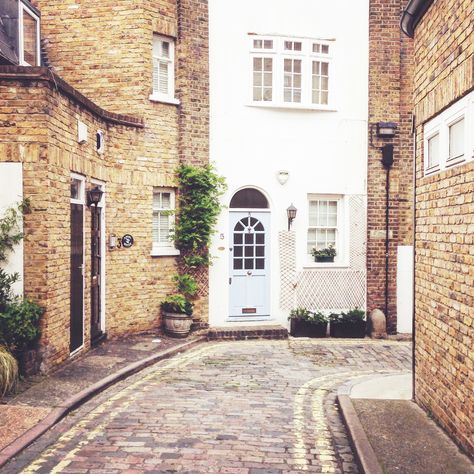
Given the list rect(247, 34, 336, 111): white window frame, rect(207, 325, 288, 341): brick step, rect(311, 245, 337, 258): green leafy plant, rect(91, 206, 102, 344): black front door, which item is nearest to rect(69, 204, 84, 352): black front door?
rect(91, 206, 102, 344): black front door

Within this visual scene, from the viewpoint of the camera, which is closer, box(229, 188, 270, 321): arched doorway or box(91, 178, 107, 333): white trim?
box(91, 178, 107, 333): white trim

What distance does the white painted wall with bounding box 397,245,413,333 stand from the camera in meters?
15.4

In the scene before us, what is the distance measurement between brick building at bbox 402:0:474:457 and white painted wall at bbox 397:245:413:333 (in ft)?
24.5

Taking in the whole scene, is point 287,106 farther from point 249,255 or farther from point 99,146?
point 99,146

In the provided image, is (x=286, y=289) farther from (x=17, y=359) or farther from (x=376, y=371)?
(x=17, y=359)

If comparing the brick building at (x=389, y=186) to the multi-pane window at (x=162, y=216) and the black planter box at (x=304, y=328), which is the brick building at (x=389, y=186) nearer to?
the black planter box at (x=304, y=328)

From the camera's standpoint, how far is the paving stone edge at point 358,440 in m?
5.66

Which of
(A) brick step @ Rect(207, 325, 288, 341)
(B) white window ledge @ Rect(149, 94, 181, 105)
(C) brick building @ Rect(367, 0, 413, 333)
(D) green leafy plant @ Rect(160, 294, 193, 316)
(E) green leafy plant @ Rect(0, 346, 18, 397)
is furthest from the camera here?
(C) brick building @ Rect(367, 0, 413, 333)

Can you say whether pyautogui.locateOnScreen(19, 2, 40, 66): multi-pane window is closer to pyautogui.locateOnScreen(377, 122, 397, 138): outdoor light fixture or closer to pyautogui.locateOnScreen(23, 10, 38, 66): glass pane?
pyautogui.locateOnScreen(23, 10, 38, 66): glass pane

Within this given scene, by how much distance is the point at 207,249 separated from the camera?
14.3 meters

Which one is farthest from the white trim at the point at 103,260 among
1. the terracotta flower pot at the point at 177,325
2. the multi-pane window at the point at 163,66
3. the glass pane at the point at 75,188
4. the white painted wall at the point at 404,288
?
the white painted wall at the point at 404,288

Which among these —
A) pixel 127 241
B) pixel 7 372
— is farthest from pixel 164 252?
pixel 7 372

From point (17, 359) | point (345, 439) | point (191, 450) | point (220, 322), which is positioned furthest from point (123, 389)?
point (220, 322)

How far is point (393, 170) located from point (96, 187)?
771cm
